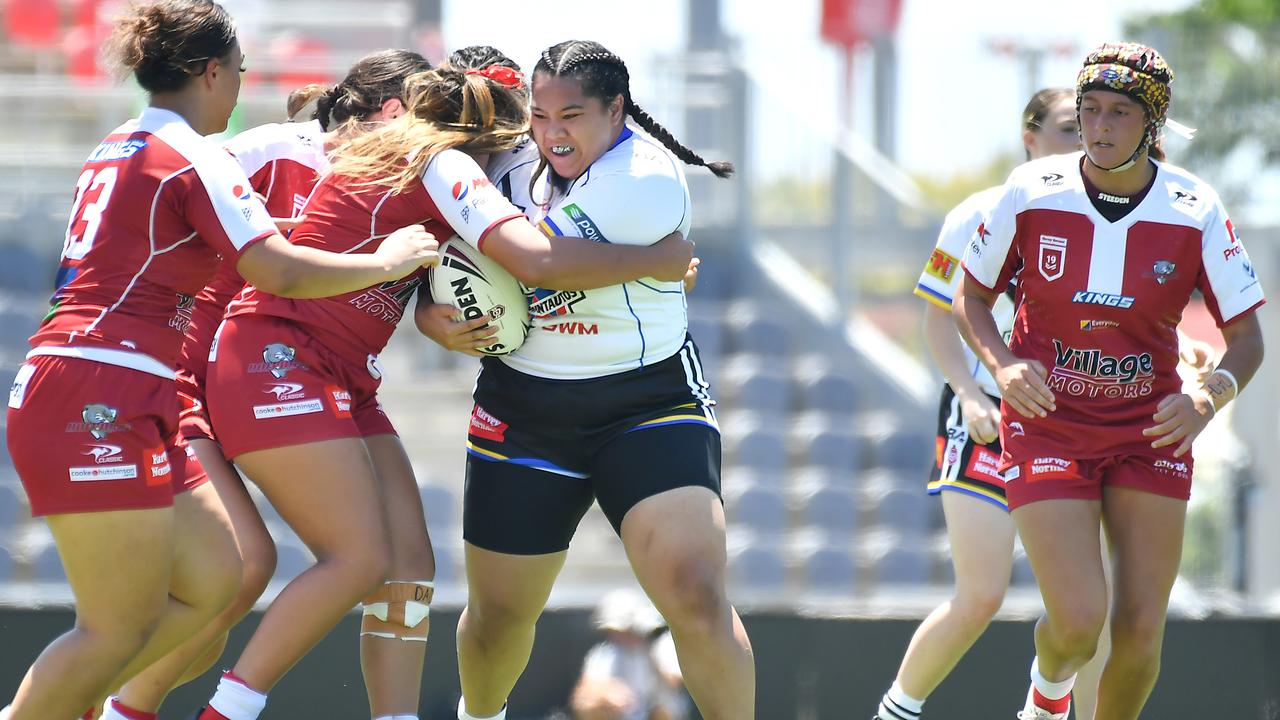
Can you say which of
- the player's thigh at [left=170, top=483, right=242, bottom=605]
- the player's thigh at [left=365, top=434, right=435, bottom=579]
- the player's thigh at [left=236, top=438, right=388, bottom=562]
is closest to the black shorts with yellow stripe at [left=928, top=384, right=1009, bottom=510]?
the player's thigh at [left=365, top=434, right=435, bottom=579]

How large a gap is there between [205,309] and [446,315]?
2.68 feet

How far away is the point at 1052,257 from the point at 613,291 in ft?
4.04

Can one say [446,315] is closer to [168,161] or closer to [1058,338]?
[168,161]

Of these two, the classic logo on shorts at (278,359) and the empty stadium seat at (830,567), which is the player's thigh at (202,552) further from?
the empty stadium seat at (830,567)

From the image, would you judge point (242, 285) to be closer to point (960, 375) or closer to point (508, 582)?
point (508, 582)

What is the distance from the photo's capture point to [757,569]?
9.27 metres

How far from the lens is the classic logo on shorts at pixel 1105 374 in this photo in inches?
163

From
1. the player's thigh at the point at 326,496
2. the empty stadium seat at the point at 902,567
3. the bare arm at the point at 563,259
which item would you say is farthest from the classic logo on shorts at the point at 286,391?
the empty stadium seat at the point at 902,567

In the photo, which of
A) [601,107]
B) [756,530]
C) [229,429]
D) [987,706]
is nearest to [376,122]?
[601,107]

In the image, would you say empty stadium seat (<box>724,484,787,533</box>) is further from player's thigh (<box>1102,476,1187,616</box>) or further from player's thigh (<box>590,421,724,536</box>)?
player's thigh (<box>590,421,724,536</box>)

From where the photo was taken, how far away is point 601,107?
3990 millimetres

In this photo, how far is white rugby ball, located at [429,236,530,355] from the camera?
13.1 ft

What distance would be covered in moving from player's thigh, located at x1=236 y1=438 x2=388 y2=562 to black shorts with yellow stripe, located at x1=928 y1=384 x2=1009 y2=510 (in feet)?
6.40

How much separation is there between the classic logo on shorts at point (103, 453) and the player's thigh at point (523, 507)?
922 mm
